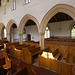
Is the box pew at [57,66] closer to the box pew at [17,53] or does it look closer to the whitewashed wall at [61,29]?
the box pew at [17,53]

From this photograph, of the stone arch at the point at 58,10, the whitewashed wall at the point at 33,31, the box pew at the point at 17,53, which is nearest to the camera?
the stone arch at the point at 58,10

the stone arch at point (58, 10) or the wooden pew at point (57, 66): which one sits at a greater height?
the stone arch at point (58, 10)

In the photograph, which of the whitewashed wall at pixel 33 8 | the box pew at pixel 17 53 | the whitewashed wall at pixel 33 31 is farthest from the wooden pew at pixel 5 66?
the whitewashed wall at pixel 33 31

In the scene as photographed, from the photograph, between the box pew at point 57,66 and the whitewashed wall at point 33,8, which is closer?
the box pew at point 57,66

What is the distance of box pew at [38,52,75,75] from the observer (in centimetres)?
297

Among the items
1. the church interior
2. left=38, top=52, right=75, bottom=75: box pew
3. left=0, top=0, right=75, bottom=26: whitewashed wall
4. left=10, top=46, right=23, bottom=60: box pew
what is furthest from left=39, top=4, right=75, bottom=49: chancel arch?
left=38, top=52, right=75, bottom=75: box pew

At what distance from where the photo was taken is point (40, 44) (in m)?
6.55

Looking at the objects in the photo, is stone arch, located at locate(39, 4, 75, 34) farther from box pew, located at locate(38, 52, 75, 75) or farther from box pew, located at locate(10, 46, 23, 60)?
box pew, located at locate(38, 52, 75, 75)

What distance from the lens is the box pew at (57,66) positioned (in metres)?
2.97

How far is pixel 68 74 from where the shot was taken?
2975 mm

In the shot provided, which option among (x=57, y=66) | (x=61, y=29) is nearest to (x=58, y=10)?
(x=57, y=66)

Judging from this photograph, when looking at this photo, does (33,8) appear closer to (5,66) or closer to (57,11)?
(57,11)

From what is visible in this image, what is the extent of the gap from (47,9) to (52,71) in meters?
4.90

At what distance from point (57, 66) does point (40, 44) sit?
338 cm
